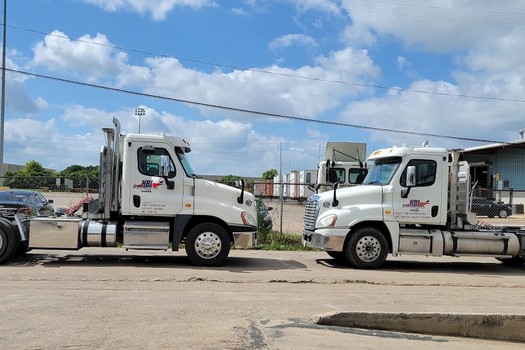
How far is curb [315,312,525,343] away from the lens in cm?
663

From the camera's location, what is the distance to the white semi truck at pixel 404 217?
Result: 1165 centimetres

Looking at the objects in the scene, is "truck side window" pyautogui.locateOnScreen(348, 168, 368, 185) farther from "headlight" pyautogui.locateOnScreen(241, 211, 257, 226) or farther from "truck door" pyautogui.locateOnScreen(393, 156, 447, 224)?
"headlight" pyautogui.locateOnScreen(241, 211, 257, 226)

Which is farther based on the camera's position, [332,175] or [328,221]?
[332,175]

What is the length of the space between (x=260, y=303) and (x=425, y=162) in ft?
19.6

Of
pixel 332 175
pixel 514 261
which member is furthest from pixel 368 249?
pixel 332 175

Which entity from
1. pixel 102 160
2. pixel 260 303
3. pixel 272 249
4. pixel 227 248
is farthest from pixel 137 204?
pixel 272 249

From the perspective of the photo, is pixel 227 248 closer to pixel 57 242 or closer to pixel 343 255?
pixel 343 255

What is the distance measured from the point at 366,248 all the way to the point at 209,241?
3.46 meters

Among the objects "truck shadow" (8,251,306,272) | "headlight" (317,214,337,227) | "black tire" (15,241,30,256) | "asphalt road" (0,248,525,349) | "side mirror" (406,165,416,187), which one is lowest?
"truck shadow" (8,251,306,272)

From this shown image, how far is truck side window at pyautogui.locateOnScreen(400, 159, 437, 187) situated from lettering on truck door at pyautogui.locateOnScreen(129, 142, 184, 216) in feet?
17.1

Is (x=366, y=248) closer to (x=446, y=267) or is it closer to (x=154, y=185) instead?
(x=446, y=267)

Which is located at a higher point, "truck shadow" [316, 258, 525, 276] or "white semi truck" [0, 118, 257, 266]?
"white semi truck" [0, 118, 257, 266]

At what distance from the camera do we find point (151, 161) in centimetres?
1145

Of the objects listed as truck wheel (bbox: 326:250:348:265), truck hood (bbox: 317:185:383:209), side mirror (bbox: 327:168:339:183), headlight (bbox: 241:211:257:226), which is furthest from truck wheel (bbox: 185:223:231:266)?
side mirror (bbox: 327:168:339:183)
